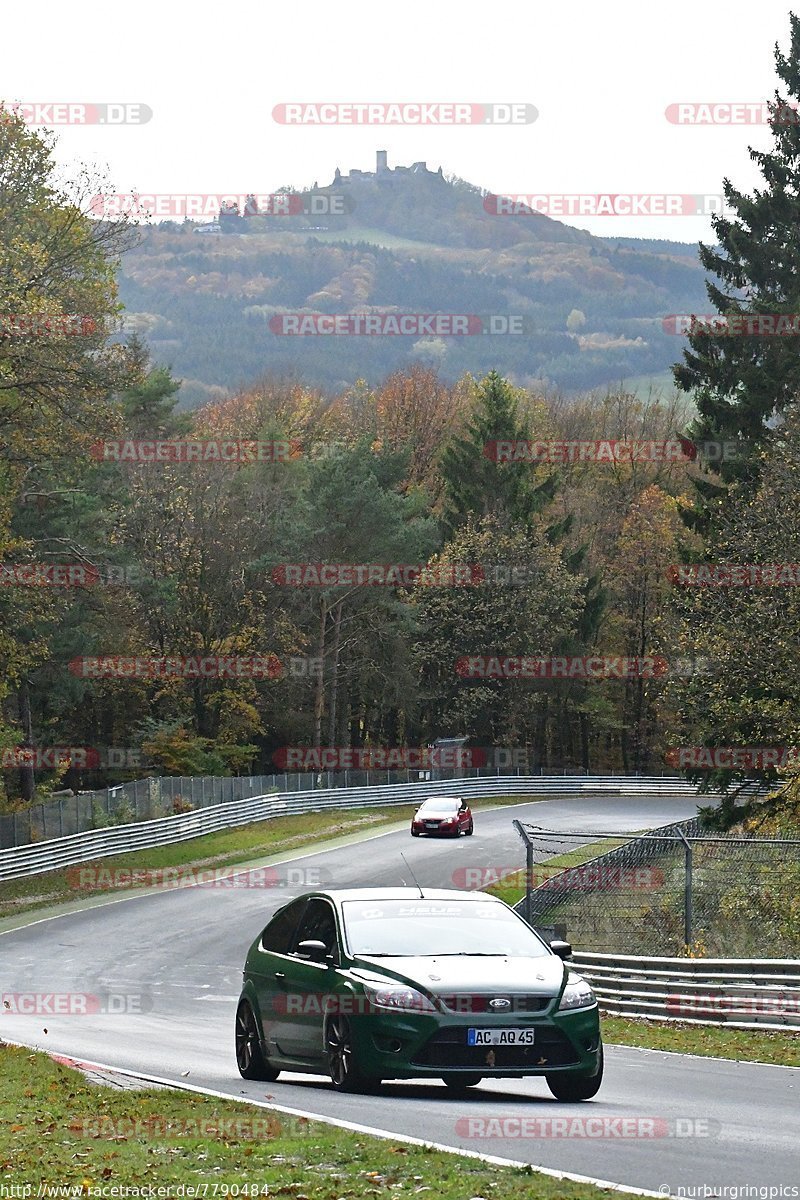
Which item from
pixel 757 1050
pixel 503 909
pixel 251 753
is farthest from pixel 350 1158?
pixel 251 753

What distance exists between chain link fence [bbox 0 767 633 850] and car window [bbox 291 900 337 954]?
102ft

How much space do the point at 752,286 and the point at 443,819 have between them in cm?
1953

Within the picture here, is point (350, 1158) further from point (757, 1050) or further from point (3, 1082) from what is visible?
point (757, 1050)

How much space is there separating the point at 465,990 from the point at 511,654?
6830 centimetres

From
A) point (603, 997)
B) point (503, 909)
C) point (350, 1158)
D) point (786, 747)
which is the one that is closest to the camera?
point (350, 1158)

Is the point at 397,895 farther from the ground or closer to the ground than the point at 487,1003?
farther from the ground

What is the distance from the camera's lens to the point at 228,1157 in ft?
28.3

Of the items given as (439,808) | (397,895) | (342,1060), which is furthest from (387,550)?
(342,1060)

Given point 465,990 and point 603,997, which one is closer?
point 465,990

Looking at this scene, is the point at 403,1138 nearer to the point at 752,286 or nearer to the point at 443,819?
the point at 752,286

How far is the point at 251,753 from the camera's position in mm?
70188

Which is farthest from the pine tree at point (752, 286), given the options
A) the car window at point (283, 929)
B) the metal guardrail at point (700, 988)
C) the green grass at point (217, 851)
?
the car window at point (283, 929)

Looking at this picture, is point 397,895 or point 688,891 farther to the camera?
point 688,891

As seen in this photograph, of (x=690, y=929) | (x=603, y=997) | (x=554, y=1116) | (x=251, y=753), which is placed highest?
(x=554, y=1116)
